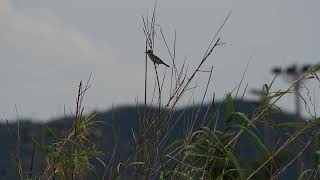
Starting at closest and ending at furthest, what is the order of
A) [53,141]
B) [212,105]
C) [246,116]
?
[212,105] < [246,116] < [53,141]

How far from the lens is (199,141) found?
149 inches

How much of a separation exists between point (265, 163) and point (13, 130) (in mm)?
1435

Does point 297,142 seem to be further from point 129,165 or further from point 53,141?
point 53,141

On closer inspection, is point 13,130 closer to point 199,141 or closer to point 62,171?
point 62,171

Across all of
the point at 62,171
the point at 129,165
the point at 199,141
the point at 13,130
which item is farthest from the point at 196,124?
the point at 13,130

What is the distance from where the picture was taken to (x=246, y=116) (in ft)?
12.9

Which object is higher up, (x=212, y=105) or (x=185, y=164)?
(x=212, y=105)

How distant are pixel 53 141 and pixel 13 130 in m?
0.24

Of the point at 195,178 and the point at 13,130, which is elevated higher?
the point at 13,130

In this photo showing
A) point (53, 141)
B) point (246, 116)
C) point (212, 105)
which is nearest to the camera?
point (212, 105)

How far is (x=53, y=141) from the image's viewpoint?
13.8 feet

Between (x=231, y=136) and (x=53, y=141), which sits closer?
(x=231, y=136)

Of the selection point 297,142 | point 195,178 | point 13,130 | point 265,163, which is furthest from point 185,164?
point 13,130

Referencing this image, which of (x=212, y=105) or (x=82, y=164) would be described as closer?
(x=212, y=105)
